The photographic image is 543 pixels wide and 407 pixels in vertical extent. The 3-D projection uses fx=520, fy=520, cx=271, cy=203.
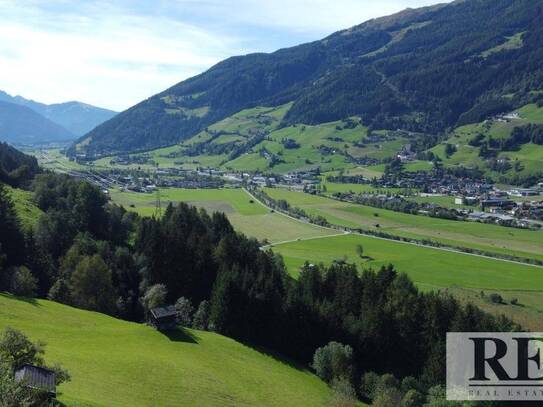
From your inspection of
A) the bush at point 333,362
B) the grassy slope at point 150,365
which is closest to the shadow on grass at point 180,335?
the grassy slope at point 150,365

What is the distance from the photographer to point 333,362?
2429 inches

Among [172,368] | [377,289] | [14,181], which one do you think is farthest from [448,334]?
[14,181]

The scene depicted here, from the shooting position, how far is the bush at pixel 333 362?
61250 mm

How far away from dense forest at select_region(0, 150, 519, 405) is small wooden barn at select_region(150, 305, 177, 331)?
210 inches

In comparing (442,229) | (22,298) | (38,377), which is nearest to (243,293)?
(22,298)

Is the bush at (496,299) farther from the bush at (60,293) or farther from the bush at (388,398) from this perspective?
the bush at (60,293)

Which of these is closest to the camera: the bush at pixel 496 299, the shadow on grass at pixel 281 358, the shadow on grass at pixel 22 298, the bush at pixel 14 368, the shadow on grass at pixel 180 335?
the bush at pixel 14 368

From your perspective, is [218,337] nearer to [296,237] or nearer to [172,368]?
[172,368]

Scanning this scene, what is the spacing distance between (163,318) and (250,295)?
13.8m

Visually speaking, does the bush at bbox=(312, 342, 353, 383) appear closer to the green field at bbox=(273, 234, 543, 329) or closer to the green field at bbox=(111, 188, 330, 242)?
the green field at bbox=(273, 234, 543, 329)

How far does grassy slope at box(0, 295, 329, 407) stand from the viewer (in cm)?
4288

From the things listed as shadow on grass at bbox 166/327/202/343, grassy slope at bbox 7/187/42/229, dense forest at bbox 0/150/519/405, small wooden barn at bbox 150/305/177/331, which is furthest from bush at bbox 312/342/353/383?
grassy slope at bbox 7/187/42/229

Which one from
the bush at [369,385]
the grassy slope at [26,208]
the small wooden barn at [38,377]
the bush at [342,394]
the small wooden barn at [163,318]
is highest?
the grassy slope at [26,208]

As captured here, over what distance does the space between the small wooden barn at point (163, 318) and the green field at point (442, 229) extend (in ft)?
317
